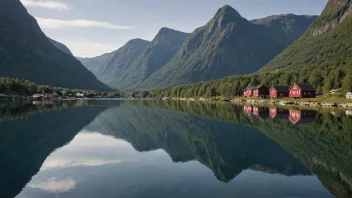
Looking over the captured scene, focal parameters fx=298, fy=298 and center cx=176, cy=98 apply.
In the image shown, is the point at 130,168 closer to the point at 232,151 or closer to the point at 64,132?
the point at 232,151

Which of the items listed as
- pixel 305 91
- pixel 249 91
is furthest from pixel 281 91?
pixel 249 91

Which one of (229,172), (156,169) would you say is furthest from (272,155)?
(156,169)

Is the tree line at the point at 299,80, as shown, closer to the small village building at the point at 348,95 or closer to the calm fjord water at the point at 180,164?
the small village building at the point at 348,95

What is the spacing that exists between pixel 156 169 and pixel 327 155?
638 inches

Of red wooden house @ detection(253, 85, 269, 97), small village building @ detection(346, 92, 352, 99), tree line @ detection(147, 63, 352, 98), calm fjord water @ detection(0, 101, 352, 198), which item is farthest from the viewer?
red wooden house @ detection(253, 85, 269, 97)

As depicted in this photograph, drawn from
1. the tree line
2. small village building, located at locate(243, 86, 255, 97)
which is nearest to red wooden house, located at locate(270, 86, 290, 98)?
the tree line

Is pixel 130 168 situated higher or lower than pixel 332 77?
lower

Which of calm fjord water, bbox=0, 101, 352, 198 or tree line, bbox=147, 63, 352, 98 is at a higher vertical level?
tree line, bbox=147, 63, 352, 98

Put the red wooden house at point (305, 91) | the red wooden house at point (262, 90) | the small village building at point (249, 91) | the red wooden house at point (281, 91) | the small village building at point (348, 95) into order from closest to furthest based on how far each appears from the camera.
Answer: the small village building at point (348, 95) → the red wooden house at point (305, 91) → the red wooden house at point (281, 91) → the red wooden house at point (262, 90) → the small village building at point (249, 91)

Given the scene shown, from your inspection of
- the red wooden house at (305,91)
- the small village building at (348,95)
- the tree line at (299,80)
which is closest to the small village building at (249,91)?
the tree line at (299,80)

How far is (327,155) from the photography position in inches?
1102

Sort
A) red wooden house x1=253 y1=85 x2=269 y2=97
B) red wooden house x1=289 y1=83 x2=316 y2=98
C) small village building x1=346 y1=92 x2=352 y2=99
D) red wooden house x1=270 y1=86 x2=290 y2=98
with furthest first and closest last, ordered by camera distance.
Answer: red wooden house x1=253 y1=85 x2=269 y2=97 < red wooden house x1=270 y1=86 x2=290 y2=98 < red wooden house x1=289 y1=83 x2=316 y2=98 < small village building x1=346 y1=92 x2=352 y2=99

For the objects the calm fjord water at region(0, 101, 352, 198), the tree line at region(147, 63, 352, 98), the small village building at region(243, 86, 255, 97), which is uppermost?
the tree line at region(147, 63, 352, 98)

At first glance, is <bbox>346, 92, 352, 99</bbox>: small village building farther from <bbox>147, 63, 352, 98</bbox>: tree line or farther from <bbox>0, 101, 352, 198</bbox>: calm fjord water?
<bbox>0, 101, 352, 198</bbox>: calm fjord water
